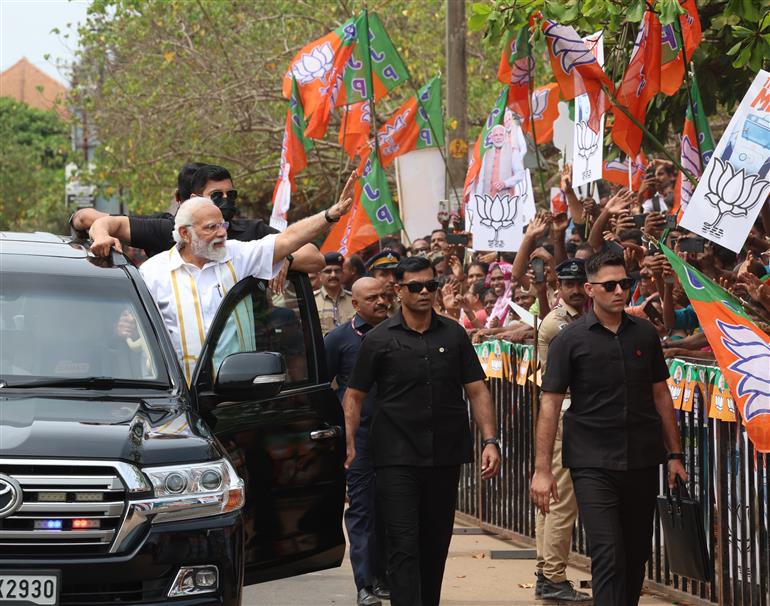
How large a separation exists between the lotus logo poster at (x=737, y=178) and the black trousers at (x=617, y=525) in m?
1.30

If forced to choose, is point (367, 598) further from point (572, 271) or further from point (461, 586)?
point (572, 271)

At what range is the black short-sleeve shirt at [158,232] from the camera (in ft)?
25.1

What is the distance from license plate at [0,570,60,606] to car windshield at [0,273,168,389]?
105 centimetres

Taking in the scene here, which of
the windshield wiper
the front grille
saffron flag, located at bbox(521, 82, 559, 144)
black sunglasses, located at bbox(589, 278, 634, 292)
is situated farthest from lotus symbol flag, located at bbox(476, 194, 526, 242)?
the front grille

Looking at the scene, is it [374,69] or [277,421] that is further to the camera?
[374,69]

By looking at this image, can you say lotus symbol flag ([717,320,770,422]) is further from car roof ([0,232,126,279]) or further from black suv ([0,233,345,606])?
car roof ([0,232,126,279])

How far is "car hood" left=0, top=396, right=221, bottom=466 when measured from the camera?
16.8 ft

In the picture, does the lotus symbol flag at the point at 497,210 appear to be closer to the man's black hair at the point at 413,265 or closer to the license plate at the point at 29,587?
the man's black hair at the point at 413,265

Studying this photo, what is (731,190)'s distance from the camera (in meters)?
7.51

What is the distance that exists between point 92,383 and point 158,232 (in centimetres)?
200

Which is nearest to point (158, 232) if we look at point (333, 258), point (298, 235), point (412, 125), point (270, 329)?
point (298, 235)

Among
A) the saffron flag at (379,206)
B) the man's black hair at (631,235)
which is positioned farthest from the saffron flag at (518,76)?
the saffron flag at (379,206)

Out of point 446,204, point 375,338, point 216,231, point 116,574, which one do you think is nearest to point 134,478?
point 116,574

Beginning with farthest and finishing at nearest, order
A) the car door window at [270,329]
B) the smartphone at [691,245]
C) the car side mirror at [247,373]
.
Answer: the smartphone at [691,245] → the car door window at [270,329] → the car side mirror at [247,373]
